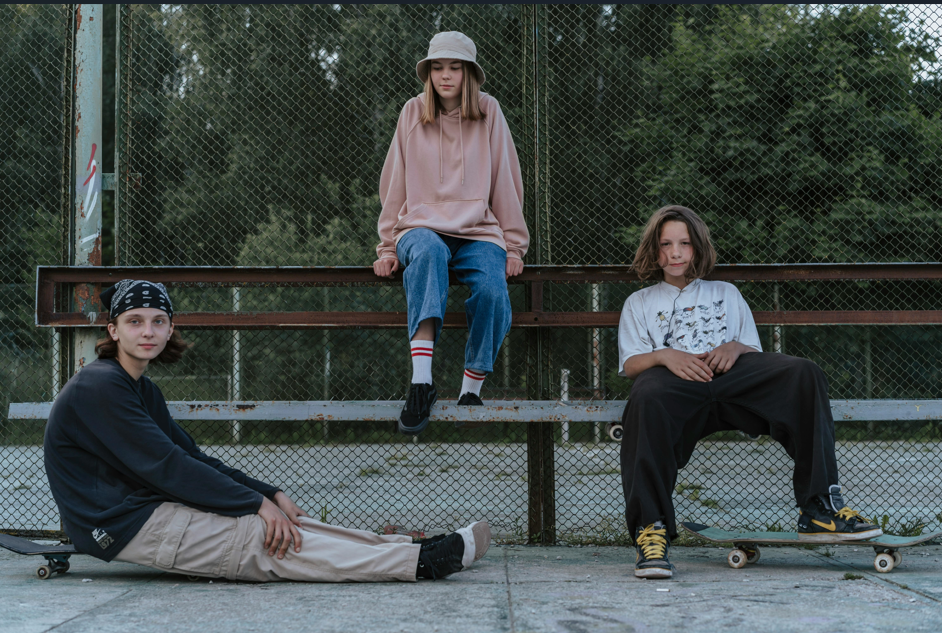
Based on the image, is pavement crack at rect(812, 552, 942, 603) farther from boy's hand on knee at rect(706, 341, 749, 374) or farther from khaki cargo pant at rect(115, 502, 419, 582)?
khaki cargo pant at rect(115, 502, 419, 582)

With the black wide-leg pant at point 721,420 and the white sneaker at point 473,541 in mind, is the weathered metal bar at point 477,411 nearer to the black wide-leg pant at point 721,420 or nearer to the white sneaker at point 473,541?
the black wide-leg pant at point 721,420

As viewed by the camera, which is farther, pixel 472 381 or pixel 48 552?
pixel 472 381

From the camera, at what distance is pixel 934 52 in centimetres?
494

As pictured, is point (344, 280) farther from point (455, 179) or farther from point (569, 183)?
point (569, 183)

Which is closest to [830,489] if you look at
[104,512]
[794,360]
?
[794,360]

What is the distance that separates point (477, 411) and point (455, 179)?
3.80 ft

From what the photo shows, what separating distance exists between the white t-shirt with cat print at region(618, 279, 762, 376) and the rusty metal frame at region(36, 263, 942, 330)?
1.39ft

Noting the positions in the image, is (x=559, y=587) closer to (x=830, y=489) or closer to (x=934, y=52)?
(x=830, y=489)

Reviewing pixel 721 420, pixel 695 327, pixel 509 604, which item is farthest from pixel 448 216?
pixel 509 604

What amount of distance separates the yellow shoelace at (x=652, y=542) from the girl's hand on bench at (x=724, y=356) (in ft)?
2.46

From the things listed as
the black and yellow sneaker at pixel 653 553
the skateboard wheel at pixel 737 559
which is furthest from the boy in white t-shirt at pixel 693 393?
the skateboard wheel at pixel 737 559

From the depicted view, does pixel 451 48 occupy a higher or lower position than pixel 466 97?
higher

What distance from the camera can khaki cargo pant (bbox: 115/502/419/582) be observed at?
2828mm

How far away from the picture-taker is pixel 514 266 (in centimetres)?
389
